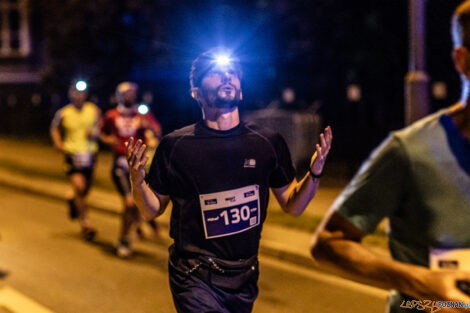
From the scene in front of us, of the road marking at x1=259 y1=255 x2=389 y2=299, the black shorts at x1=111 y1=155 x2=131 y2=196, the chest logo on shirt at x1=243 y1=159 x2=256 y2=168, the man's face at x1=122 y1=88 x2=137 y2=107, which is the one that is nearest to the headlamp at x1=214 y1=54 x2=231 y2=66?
the chest logo on shirt at x1=243 y1=159 x2=256 y2=168

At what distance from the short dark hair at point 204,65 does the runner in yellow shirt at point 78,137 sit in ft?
16.7

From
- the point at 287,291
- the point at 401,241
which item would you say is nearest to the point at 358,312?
the point at 287,291

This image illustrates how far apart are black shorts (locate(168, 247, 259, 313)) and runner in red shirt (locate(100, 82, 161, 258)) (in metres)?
3.87

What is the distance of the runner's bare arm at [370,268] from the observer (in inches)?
61.2

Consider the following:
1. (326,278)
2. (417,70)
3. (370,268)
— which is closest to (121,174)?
(326,278)

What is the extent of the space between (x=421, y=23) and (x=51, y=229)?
18.2 ft

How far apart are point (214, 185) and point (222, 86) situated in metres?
0.46

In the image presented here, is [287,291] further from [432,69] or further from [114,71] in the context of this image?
[114,71]

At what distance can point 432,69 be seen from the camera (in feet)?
65.7

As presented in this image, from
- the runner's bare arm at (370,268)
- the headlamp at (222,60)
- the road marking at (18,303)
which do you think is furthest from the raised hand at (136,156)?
the road marking at (18,303)

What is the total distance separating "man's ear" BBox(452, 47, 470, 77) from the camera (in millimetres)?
1650

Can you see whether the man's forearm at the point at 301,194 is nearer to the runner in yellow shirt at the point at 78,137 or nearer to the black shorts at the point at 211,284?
the black shorts at the point at 211,284

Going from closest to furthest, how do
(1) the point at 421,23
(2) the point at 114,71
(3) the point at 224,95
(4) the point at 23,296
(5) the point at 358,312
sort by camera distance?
(3) the point at 224,95 < (5) the point at 358,312 < (4) the point at 23,296 < (1) the point at 421,23 < (2) the point at 114,71

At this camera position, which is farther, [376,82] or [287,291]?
[376,82]
